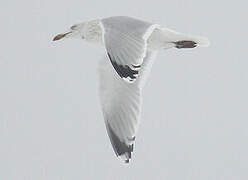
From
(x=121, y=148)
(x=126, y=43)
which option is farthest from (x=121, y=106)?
(x=126, y=43)

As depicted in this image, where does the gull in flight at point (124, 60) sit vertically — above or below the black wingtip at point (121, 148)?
above

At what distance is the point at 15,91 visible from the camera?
35.8 metres

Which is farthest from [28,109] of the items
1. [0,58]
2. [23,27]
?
[23,27]

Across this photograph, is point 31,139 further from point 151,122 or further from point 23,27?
point 23,27

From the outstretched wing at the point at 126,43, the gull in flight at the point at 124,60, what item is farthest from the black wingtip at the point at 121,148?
the outstretched wing at the point at 126,43

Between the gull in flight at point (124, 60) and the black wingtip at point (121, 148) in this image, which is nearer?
the gull in flight at point (124, 60)

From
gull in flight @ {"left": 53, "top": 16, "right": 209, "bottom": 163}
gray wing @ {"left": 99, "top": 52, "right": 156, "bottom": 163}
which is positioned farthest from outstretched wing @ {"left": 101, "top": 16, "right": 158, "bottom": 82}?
gray wing @ {"left": 99, "top": 52, "right": 156, "bottom": 163}

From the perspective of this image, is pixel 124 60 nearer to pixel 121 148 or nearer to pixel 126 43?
pixel 126 43

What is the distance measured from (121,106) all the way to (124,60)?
44 centimetres

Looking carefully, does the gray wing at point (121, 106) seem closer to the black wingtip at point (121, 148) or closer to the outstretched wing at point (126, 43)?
the black wingtip at point (121, 148)

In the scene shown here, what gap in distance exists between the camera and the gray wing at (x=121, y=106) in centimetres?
219

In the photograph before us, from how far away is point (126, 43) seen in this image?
1998 mm

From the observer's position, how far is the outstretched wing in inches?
74.1

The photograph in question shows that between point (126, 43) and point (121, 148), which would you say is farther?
point (121, 148)
